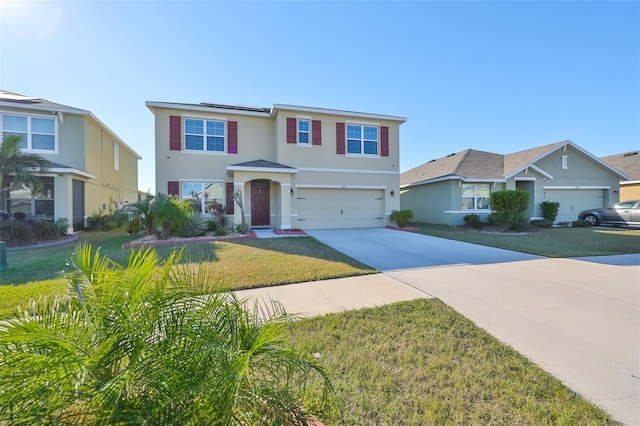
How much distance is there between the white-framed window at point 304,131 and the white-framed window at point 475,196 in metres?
10.1

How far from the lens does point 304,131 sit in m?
14.4

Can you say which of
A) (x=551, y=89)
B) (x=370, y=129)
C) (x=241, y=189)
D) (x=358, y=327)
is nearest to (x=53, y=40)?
(x=241, y=189)

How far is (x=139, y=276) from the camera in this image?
59.1 inches

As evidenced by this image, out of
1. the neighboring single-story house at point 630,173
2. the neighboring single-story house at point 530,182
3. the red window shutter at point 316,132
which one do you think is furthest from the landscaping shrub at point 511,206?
the neighboring single-story house at point 630,173

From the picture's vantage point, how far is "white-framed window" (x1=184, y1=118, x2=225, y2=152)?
13320 mm

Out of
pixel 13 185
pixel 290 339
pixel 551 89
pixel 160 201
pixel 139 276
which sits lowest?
A: pixel 290 339

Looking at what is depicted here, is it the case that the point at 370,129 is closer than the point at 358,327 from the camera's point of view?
No

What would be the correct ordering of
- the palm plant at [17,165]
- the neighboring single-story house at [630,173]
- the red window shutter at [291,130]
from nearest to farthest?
the palm plant at [17,165]
the red window shutter at [291,130]
the neighboring single-story house at [630,173]

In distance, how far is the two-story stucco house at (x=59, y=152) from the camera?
11758mm

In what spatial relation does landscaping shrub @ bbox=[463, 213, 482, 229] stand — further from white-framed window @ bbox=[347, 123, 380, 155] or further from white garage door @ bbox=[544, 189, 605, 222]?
white-framed window @ bbox=[347, 123, 380, 155]

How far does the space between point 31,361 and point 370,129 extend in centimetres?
1581

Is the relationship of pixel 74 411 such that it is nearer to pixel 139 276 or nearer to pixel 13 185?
pixel 139 276

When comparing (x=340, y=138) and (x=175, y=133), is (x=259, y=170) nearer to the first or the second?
(x=175, y=133)

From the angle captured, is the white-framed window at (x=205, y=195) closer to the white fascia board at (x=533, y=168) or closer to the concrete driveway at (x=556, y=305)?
the concrete driveway at (x=556, y=305)
